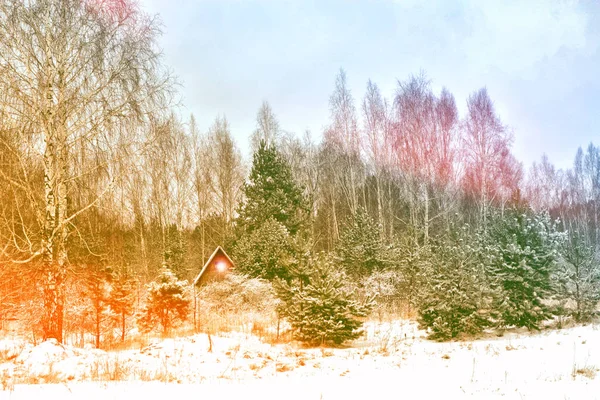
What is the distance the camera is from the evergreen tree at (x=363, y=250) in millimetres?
20516

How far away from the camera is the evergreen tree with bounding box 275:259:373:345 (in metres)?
10.8

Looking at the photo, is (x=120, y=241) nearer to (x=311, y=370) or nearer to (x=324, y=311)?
(x=324, y=311)

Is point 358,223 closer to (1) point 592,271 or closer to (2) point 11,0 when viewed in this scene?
(1) point 592,271

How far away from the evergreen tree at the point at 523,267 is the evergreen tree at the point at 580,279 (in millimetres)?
645

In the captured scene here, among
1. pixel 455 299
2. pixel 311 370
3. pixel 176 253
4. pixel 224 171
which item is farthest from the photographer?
pixel 224 171

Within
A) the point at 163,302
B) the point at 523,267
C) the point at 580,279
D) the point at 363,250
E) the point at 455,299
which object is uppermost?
the point at 363,250

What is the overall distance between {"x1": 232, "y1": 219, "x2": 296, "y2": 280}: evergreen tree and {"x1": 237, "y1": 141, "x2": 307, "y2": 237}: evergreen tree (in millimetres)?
1331

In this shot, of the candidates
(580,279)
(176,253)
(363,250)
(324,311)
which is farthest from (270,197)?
(580,279)

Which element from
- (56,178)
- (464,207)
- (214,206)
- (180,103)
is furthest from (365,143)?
(56,178)

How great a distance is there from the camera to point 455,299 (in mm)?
11695

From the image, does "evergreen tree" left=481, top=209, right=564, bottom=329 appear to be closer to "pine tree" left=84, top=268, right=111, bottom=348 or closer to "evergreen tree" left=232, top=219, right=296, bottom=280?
"evergreen tree" left=232, top=219, right=296, bottom=280

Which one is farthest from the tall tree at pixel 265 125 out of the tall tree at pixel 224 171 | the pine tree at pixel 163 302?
the pine tree at pixel 163 302

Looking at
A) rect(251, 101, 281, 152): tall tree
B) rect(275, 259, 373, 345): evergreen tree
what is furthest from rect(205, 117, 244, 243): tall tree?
rect(275, 259, 373, 345): evergreen tree

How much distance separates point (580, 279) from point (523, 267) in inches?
96.1
